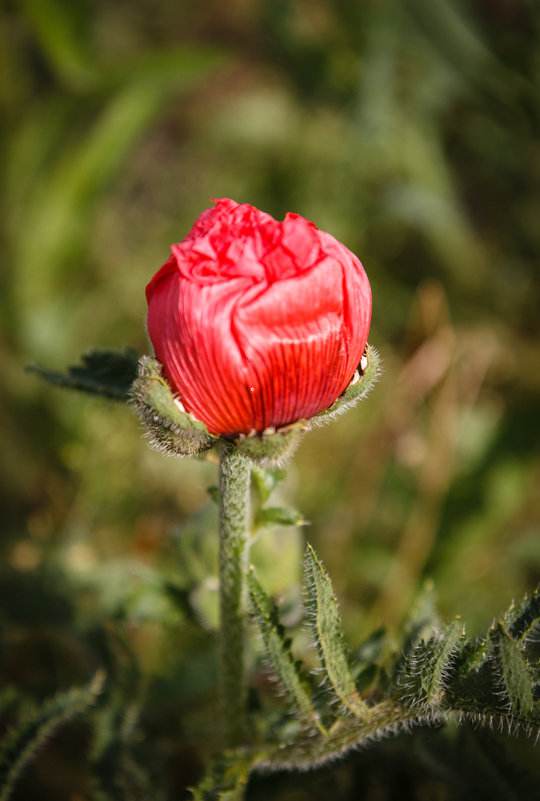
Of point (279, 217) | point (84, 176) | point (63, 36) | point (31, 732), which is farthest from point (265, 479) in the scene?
point (63, 36)

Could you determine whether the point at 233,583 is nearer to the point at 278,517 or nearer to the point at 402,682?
the point at 278,517

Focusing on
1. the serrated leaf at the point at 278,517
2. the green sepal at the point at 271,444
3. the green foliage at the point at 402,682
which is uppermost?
the green sepal at the point at 271,444

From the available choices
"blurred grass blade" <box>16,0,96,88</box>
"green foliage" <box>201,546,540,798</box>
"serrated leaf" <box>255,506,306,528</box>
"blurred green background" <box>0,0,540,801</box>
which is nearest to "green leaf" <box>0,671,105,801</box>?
"blurred green background" <box>0,0,540,801</box>

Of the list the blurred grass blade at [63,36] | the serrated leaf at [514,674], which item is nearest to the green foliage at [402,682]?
the serrated leaf at [514,674]

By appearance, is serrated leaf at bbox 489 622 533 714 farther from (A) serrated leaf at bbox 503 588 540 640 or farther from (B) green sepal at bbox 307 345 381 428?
(B) green sepal at bbox 307 345 381 428

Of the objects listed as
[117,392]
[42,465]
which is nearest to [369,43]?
[42,465]

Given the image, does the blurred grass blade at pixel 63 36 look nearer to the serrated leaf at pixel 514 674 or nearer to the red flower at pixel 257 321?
the red flower at pixel 257 321
